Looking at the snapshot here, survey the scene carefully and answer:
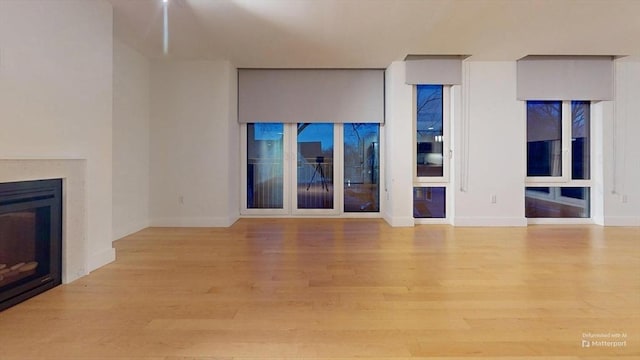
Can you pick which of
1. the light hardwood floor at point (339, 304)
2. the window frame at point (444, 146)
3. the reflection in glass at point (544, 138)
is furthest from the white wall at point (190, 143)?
the reflection in glass at point (544, 138)

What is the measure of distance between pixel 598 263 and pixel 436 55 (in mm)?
3187

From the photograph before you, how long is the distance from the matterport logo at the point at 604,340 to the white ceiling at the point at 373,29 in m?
2.89

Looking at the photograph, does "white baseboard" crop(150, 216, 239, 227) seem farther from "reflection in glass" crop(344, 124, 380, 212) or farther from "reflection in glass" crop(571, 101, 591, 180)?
"reflection in glass" crop(571, 101, 591, 180)

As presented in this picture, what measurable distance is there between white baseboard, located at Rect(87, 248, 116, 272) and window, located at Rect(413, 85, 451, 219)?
403cm

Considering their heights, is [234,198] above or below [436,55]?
below

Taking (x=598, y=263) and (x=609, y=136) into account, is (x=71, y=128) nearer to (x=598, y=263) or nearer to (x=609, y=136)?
(x=598, y=263)

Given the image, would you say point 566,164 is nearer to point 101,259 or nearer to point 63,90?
point 101,259

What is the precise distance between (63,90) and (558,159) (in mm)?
6301

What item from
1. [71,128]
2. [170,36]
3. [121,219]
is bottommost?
[121,219]

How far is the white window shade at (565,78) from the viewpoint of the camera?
16.0 ft

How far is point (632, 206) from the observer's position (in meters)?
4.95

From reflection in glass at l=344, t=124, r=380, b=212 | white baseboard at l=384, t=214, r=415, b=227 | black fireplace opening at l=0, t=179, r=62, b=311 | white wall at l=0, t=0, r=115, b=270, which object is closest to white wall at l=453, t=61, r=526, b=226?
white baseboard at l=384, t=214, r=415, b=227

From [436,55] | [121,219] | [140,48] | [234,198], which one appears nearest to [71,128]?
[121,219]

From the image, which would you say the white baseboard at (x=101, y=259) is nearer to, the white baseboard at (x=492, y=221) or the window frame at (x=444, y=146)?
the window frame at (x=444, y=146)
